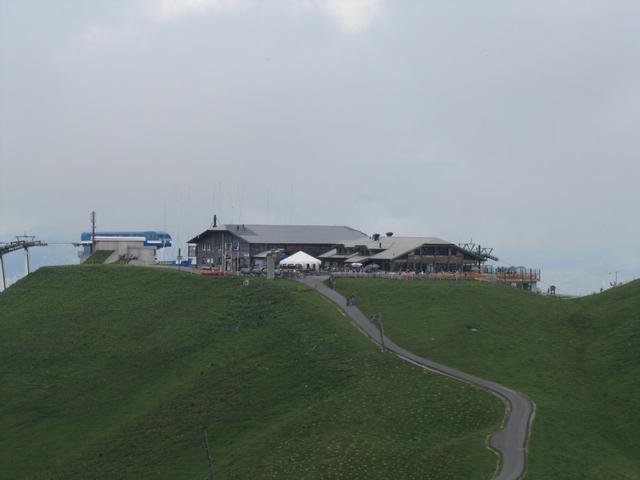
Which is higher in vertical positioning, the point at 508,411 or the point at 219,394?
the point at 508,411

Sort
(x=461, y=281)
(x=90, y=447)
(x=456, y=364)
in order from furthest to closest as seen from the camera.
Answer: (x=461, y=281) < (x=456, y=364) < (x=90, y=447)

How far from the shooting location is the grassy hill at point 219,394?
61.8 m

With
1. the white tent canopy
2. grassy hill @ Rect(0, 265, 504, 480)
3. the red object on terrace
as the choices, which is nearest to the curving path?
grassy hill @ Rect(0, 265, 504, 480)

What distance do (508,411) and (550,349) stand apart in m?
22.4

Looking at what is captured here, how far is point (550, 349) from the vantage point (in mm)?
86250

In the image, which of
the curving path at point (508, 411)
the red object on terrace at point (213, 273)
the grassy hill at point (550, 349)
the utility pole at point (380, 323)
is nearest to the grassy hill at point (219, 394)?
the utility pole at point (380, 323)

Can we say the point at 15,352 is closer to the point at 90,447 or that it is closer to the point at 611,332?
the point at 90,447

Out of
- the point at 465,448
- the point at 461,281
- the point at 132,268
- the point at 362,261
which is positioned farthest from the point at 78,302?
the point at 465,448

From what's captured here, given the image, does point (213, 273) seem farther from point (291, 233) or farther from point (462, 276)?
point (462, 276)

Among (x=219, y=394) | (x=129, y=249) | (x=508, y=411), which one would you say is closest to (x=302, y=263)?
(x=219, y=394)

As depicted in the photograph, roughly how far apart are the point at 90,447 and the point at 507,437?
3927 centimetres

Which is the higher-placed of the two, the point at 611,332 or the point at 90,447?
the point at 611,332

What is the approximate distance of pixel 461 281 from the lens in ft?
370

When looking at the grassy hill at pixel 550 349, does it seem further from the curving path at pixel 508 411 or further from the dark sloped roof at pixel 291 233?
the dark sloped roof at pixel 291 233
